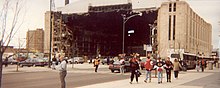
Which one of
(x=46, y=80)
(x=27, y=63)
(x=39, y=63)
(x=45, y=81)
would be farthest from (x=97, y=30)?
(x=45, y=81)

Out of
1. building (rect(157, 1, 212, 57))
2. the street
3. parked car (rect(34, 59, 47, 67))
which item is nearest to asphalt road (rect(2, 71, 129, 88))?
the street

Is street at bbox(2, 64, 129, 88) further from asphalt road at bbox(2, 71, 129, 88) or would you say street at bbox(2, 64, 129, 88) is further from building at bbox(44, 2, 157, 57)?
building at bbox(44, 2, 157, 57)

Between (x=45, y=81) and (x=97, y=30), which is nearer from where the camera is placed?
(x=45, y=81)

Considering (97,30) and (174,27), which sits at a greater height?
(97,30)

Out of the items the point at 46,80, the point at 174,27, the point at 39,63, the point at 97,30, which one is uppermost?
the point at 97,30

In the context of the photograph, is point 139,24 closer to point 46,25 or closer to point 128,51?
point 128,51

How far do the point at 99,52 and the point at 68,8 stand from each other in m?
20.5

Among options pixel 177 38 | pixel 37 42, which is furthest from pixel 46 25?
pixel 177 38

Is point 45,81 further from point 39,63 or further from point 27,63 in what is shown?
point 39,63

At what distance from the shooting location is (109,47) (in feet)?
371

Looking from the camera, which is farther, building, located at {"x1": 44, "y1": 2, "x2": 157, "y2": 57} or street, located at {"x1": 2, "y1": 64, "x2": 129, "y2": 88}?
building, located at {"x1": 44, "y1": 2, "x2": 157, "y2": 57}

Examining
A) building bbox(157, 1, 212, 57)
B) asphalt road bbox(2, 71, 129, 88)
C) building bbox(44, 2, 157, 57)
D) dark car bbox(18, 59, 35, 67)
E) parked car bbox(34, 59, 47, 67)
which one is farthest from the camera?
building bbox(44, 2, 157, 57)

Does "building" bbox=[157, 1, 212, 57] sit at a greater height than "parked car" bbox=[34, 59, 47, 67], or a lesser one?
greater

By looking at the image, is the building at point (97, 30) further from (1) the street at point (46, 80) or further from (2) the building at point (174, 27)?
(1) the street at point (46, 80)
